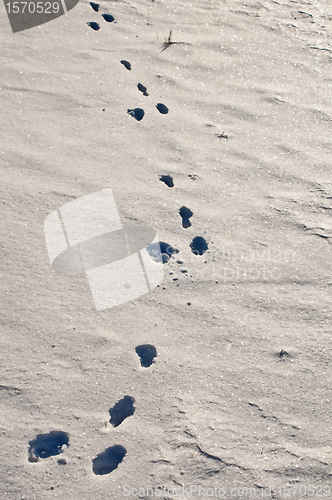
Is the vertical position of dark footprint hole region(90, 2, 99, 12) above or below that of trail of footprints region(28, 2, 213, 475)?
above

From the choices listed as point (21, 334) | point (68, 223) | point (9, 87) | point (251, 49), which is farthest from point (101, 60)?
point (21, 334)

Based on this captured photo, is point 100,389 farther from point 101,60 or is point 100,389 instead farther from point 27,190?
point 101,60

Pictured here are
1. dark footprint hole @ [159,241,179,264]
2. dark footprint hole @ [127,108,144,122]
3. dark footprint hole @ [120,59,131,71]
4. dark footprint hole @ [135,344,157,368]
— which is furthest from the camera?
dark footprint hole @ [120,59,131,71]

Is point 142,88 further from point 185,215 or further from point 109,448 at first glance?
point 109,448

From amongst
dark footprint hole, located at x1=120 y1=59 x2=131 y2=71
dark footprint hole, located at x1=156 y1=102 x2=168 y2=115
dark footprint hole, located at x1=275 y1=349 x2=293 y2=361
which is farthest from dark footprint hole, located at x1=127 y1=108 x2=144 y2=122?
dark footprint hole, located at x1=275 y1=349 x2=293 y2=361

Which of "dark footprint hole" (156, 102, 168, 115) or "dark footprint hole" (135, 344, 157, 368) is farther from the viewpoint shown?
"dark footprint hole" (156, 102, 168, 115)

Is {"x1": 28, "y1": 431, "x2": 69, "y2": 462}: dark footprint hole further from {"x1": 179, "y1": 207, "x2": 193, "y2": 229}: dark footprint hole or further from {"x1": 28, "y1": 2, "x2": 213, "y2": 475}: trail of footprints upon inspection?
{"x1": 179, "y1": 207, "x2": 193, "y2": 229}: dark footprint hole
